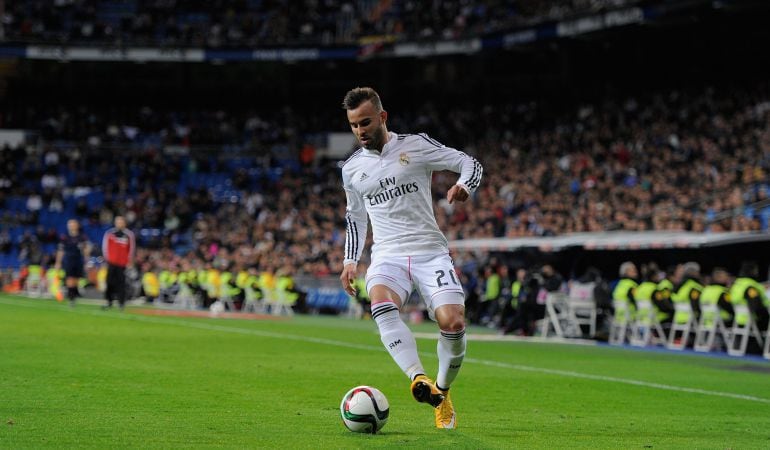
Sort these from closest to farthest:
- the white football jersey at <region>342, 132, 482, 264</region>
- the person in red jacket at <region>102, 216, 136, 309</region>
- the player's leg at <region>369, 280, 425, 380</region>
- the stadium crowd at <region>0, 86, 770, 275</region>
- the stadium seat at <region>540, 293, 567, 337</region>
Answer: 1. the player's leg at <region>369, 280, 425, 380</region>
2. the white football jersey at <region>342, 132, 482, 264</region>
3. the stadium seat at <region>540, 293, 567, 337</region>
4. the person in red jacket at <region>102, 216, 136, 309</region>
5. the stadium crowd at <region>0, 86, 770, 275</region>

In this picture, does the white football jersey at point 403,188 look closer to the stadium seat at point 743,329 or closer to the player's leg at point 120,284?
the stadium seat at point 743,329

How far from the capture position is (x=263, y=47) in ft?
170

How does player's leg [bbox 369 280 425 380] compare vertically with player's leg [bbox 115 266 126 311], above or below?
above

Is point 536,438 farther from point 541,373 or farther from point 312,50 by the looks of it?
point 312,50

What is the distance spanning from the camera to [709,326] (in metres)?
21.3

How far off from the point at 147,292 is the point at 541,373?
93.2 feet

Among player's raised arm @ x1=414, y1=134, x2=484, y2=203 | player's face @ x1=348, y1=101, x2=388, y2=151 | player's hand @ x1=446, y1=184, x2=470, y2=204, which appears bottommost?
player's hand @ x1=446, y1=184, x2=470, y2=204

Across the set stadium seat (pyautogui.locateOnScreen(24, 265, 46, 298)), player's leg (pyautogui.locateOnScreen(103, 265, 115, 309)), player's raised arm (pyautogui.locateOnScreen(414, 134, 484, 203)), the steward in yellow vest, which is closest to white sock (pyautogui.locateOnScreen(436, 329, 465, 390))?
player's raised arm (pyautogui.locateOnScreen(414, 134, 484, 203))

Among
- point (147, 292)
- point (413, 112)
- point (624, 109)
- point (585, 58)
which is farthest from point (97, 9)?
point (624, 109)

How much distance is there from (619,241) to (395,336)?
58.5 feet

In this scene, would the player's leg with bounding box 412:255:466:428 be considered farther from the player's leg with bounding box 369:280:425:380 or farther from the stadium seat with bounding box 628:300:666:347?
the stadium seat with bounding box 628:300:666:347

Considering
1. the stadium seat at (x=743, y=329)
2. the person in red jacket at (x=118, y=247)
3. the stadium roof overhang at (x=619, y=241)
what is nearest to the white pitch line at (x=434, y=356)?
the person in red jacket at (x=118, y=247)

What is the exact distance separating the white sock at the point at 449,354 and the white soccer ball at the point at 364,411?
23.6 inches

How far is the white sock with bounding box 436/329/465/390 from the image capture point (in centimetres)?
855
